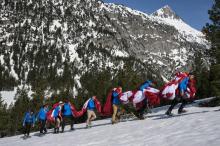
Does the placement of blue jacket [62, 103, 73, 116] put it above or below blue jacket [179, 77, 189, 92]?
below

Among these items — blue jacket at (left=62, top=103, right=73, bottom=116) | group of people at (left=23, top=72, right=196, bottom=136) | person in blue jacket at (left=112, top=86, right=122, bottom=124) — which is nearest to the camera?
group of people at (left=23, top=72, right=196, bottom=136)

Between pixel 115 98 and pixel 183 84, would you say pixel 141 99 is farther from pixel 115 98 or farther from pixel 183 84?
pixel 183 84

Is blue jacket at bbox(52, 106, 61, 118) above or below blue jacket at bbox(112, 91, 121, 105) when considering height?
below

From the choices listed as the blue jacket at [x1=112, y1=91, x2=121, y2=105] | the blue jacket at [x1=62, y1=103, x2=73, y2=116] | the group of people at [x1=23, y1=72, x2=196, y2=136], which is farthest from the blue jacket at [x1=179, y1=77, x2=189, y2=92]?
the blue jacket at [x1=62, y1=103, x2=73, y2=116]

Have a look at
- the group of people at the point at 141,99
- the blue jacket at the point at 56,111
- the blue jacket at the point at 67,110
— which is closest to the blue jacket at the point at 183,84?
the group of people at the point at 141,99

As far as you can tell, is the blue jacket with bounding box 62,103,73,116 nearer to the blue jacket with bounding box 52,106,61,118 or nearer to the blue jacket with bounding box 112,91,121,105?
the blue jacket with bounding box 52,106,61,118

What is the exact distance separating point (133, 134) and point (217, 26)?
16315mm

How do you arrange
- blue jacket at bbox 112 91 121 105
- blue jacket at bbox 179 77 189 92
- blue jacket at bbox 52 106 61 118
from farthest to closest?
blue jacket at bbox 52 106 61 118, blue jacket at bbox 112 91 121 105, blue jacket at bbox 179 77 189 92

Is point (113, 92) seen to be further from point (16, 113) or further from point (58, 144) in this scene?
point (16, 113)

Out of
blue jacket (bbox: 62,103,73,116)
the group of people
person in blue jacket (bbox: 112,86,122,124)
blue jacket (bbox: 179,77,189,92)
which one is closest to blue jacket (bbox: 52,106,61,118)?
the group of people

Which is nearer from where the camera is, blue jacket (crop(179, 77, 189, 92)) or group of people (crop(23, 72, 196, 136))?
blue jacket (crop(179, 77, 189, 92))

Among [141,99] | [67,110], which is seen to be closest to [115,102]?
[141,99]

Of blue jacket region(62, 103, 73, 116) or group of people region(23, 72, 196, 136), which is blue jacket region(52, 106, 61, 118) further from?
blue jacket region(62, 103, 73, 116)

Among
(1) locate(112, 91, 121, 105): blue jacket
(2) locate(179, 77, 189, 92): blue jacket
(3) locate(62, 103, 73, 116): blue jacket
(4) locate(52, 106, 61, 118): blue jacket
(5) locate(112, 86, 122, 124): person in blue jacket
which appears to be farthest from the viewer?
(4) locate(52, 106, 61, 118): blue jacket
